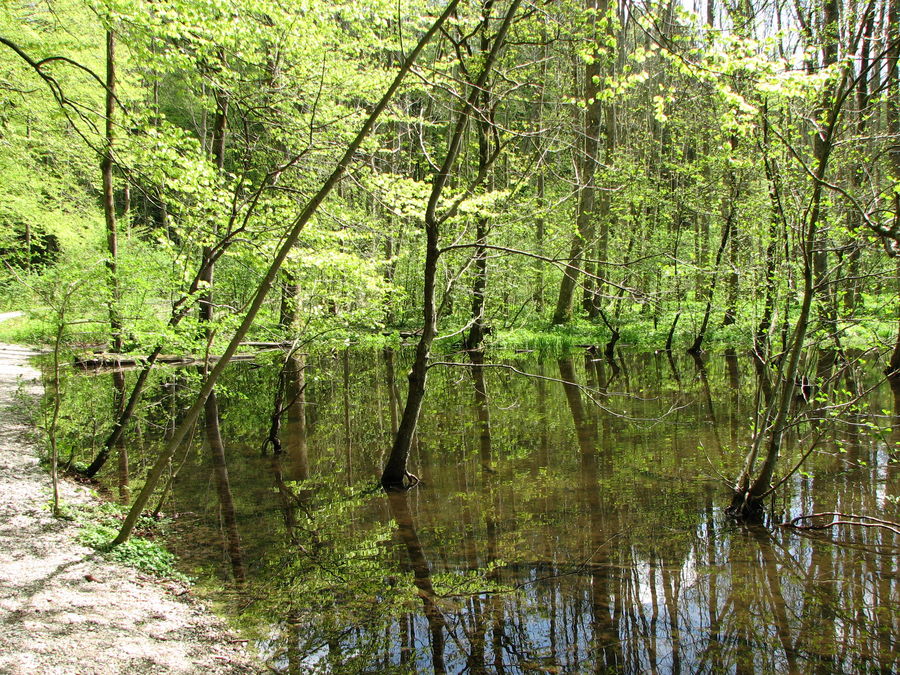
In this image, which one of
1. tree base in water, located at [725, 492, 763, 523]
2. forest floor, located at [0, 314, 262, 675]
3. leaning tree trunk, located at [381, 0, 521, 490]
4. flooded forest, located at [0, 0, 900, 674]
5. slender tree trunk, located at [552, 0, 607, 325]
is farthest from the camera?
slender tree trunk, located at [552, 0, 607, 325]

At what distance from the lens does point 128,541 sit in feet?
A: 16.6

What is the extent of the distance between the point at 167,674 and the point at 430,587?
84.8 inches

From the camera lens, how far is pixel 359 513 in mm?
6523

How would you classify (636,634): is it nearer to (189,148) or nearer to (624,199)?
(189,148)

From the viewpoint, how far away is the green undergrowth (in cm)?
480

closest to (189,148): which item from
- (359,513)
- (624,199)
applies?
(359,513)

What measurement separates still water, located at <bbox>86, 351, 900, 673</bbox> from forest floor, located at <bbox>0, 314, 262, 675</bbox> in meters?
0.36

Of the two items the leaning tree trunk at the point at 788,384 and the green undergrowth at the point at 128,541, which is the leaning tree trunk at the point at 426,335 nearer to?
the green undergrowth at the point at 128,541

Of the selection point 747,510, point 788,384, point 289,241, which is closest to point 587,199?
point 788,384

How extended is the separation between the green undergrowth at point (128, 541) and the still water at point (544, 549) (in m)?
0.24

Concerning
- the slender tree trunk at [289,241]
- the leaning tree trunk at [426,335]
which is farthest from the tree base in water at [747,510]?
the slender tree trunk at [289,241]

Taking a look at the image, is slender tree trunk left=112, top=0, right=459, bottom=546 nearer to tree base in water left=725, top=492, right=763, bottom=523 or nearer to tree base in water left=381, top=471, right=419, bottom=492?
tree base in water left=381, top=471, right=419, bottom=492

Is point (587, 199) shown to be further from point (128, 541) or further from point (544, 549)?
point (128, 541)

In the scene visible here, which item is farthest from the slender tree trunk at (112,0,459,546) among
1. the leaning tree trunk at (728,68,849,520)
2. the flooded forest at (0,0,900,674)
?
the leaning tree trunk at (728,68,849,520)
